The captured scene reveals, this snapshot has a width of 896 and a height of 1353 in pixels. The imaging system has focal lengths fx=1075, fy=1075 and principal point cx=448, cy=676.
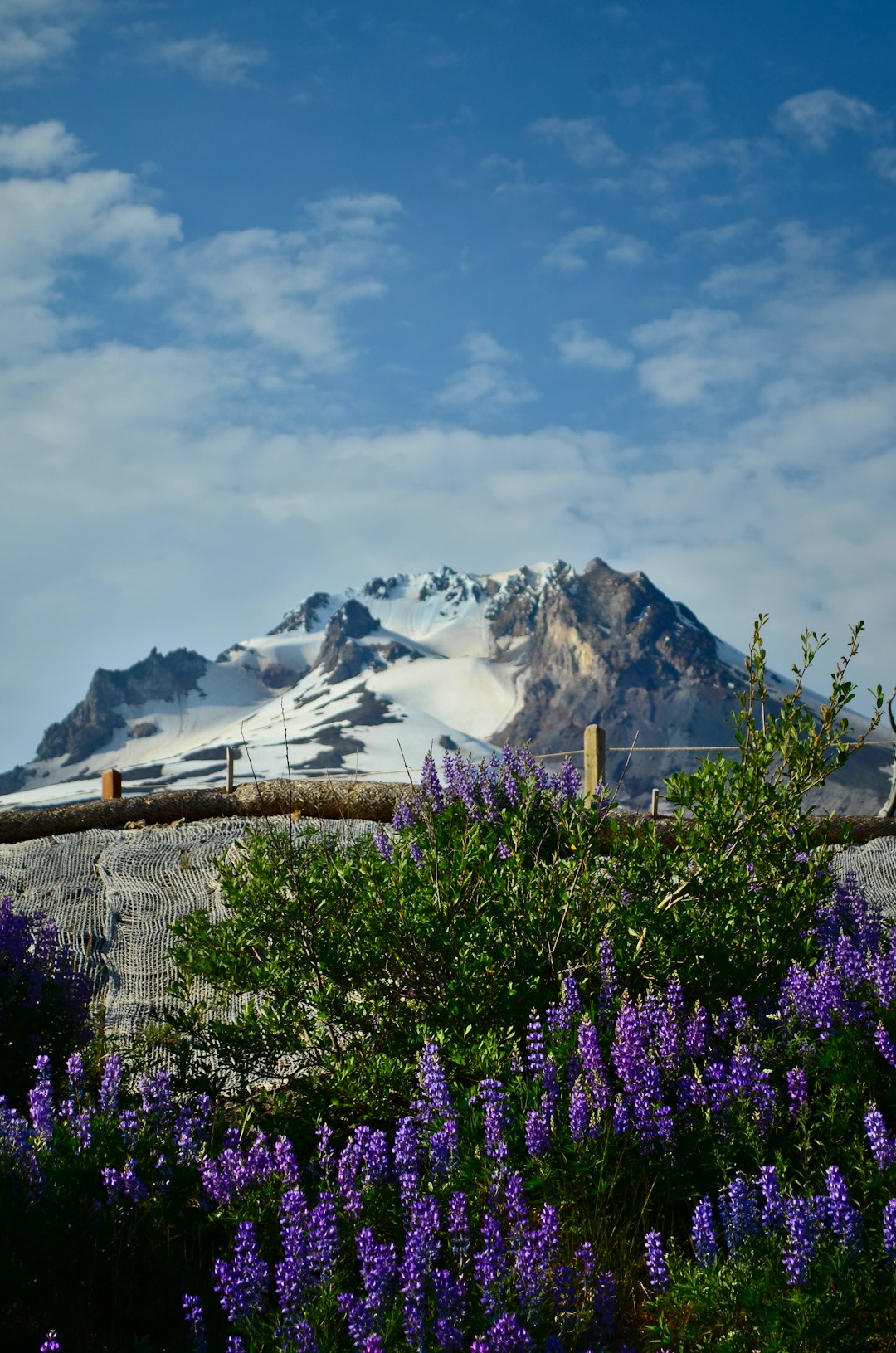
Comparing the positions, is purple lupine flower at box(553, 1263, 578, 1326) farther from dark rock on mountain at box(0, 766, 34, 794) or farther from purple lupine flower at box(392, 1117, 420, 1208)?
dark rock on mountain at box(0, 766, 34, 794)

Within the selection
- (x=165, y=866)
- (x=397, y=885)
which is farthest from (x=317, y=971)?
(x=165, y=866)

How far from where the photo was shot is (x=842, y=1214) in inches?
108

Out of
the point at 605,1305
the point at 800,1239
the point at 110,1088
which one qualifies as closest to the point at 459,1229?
the point at 605,1305

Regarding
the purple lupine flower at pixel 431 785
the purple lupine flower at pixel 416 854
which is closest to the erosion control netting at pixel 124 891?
the purple lupine flower at pixel 431 785

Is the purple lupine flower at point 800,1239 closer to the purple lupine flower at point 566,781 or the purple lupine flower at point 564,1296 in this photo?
the purple lupine flower at point 564,1296

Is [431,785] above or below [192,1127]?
above

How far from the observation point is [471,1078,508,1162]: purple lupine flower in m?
3.05

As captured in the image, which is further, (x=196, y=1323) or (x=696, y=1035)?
(x=696, y=1035)

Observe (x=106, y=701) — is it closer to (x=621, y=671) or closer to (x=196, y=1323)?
(x=621, y=671)

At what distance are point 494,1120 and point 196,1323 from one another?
93 cm

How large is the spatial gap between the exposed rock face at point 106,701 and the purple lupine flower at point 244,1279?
18955 centimetres

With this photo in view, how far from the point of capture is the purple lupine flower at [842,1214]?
2754 millimetres

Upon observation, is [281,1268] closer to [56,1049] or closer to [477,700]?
[56,1049]

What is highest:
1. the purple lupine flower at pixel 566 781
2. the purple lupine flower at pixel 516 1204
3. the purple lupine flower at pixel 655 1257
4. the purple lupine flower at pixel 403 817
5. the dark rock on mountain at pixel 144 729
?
the dark rock on mountain at pixel 144 729
